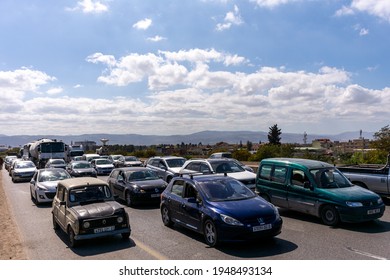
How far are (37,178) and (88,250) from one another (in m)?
9.33

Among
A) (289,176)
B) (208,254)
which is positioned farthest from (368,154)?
(208,254)

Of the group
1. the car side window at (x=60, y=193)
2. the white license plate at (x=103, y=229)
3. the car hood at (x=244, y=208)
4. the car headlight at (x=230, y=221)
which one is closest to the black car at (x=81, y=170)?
the car side window at (x=60, y=193)

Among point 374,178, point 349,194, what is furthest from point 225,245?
point 374,178

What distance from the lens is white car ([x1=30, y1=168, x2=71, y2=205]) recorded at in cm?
1512

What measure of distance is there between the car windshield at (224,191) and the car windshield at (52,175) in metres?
9.45

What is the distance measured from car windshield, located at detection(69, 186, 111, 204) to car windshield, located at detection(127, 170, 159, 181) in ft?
17.0

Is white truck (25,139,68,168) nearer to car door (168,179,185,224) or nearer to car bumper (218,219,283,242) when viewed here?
car door (168,179,185,224)

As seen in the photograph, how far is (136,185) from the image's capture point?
14203mm

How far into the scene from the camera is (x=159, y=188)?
14109mm

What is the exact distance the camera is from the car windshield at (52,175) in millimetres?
16391

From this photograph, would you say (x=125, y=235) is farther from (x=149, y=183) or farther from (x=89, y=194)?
(x=149, y=183)

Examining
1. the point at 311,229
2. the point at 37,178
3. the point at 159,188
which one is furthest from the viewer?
the point at 37,178

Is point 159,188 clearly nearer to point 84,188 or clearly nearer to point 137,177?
point 137,177

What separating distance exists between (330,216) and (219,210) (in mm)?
3581
